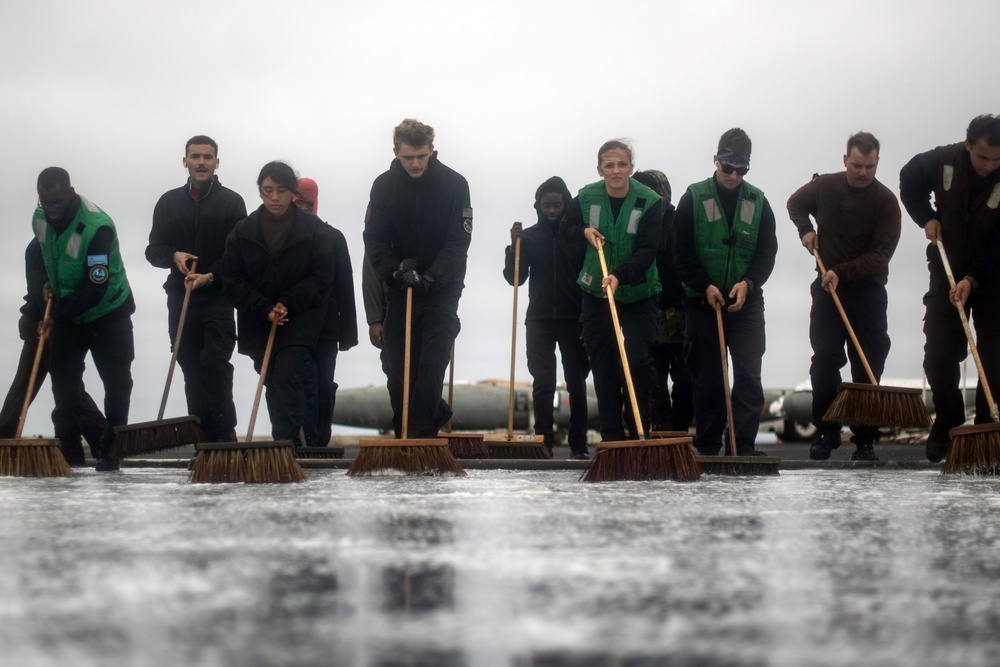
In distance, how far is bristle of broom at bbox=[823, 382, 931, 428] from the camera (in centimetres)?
695

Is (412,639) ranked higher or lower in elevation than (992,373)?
lower

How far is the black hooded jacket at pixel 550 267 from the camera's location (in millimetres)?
8883

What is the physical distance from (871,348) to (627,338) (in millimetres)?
1596

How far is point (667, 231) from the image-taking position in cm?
846

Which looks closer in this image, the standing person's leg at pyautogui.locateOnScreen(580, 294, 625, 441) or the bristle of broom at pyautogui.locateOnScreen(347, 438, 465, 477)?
the bristle of broom at pyautogui.locateOnScreen(347, 438, 465, 477)

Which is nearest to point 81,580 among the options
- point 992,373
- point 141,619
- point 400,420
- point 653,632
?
point 141,619

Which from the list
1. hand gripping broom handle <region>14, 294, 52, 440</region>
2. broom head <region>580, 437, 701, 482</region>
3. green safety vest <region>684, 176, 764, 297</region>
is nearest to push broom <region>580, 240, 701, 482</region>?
broom head <region>580, 437, 701, 482</region>

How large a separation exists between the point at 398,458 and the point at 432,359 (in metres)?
1.15

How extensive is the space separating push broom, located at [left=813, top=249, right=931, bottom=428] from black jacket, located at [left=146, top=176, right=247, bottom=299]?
3.52m

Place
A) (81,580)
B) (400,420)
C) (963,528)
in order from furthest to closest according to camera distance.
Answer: (400,420), (963,528), (81,580)

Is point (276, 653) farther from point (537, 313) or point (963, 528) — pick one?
point (537, 313)

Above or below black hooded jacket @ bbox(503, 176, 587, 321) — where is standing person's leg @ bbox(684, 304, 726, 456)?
below

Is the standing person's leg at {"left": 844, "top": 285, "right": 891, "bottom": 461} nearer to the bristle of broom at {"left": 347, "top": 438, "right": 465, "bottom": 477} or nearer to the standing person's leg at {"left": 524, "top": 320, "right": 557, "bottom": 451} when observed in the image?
the standing person's leg at {"left": 524, "top": 320, "right": 557, "bottom": 451}

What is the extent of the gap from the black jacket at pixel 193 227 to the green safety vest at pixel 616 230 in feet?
6.88
